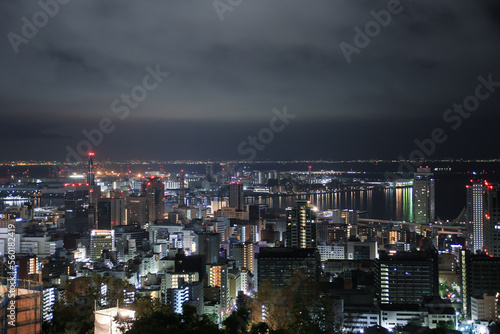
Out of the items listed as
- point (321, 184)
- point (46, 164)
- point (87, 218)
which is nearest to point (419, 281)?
point (87, 218)

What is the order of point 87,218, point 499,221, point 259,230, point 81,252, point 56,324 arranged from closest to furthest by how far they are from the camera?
point 56,324, point 499,221, point 81,252, point 259,230, point 87,218

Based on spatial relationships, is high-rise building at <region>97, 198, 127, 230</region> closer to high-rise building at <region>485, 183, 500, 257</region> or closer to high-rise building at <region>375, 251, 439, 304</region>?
high-rise building at <region>375, 251, 439, 304</region>

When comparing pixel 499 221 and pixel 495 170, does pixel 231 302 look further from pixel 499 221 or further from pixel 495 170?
pixel 495 170

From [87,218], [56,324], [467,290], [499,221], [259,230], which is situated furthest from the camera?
[87,218]

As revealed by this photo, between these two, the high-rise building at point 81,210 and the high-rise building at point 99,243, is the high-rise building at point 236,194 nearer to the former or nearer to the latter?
the high-rise building at point 81,210

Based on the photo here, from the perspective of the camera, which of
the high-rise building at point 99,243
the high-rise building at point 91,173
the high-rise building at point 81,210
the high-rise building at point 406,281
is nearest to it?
the high-rise building at point 406,281

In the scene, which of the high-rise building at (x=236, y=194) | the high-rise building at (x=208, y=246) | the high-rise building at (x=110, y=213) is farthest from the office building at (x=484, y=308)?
the high-rise building at (x=236, y=194)

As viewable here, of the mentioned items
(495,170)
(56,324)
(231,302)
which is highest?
(495,170)

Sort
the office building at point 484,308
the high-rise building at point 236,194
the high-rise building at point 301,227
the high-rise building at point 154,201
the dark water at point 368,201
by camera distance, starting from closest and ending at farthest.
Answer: the office building at point 484,308, the high-rise building at point 301,227, the high-rise building at point 154,201, the dark water at point 368,201, the high-rise building at point 236,194
